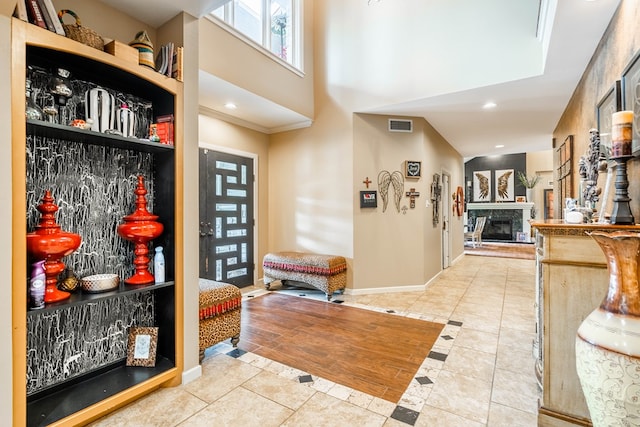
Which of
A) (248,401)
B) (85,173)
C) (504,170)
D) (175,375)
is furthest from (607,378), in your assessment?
(504,170)

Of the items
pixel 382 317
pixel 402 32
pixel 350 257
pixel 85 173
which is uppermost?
pixel 402 32

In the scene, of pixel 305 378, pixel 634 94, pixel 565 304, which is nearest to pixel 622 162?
pixel 634 94

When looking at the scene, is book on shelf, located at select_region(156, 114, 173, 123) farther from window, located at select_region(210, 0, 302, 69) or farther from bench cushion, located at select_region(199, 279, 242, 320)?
window, located at select_region(210, 0, 302, 69)

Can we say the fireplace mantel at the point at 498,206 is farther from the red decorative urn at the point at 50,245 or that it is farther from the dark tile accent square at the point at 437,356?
the red decorative urn at the point at 50,245

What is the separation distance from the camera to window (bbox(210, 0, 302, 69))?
3.78 m

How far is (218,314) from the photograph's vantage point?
8.38 ft

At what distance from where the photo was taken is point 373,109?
4395 mm

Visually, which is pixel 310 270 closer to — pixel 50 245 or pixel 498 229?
pixel 50 245

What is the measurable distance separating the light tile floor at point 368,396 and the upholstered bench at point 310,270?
1.61 metres

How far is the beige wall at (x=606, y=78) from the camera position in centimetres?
190

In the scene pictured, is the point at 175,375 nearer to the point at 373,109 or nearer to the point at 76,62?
the point at 76,62

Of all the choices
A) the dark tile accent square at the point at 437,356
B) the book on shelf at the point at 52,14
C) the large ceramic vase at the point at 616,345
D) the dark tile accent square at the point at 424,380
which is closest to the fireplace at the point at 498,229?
the dark tile accent square at the point at 437,356

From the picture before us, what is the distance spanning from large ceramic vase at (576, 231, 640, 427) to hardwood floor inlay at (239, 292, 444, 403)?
1.11 m

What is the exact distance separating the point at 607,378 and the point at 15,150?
2633mm
